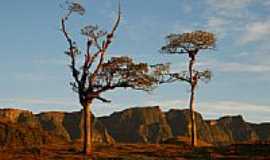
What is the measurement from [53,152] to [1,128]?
442 feet

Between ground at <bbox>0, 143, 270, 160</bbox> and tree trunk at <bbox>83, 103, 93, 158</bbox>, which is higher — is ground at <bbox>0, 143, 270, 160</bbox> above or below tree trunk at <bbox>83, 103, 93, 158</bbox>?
below

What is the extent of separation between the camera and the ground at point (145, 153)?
53000mm

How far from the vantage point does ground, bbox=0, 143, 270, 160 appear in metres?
53.0

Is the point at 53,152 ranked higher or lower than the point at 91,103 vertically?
lower

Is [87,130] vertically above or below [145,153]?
above

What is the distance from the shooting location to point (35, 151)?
2276 inches

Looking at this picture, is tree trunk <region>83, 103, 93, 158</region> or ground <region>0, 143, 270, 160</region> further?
tree trunk <region>83, 103, 93, 158</region>

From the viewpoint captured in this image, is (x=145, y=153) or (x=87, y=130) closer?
(x=87, y=130)

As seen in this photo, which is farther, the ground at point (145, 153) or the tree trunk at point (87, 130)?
the tree trunk at point (87, 130)

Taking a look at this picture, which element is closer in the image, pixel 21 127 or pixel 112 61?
pixel 112 61

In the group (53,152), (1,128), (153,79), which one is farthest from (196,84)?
(1,128)

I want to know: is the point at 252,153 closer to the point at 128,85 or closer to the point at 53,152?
the point at 128,85

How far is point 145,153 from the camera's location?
2272 inches

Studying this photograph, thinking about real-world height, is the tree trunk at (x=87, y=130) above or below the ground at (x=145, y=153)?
above
